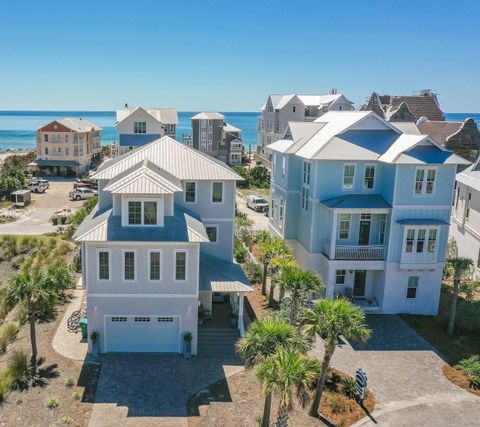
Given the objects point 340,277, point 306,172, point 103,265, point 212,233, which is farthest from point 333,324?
point 306,172

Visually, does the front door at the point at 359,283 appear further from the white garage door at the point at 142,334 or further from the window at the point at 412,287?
the white garage door at the point at 142,334

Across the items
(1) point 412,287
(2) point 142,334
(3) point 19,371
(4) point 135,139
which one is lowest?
(3) point 19,371

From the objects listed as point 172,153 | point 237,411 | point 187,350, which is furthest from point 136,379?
point 172,153

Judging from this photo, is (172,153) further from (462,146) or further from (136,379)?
(462,146)

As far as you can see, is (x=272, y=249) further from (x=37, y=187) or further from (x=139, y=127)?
(x=37, y=187)

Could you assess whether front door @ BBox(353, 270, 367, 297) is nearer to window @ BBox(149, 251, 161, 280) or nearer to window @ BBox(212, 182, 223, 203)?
window @ BBox(212, 182, 223, 203)
